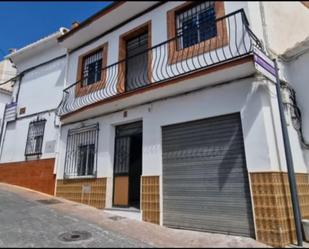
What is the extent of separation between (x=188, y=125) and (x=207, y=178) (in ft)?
5.14

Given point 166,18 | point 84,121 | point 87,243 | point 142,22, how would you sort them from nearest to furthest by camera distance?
point 87,243
point 166,18
point 142,22
point 84,121

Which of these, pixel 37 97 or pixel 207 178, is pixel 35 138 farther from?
pixel 207 178

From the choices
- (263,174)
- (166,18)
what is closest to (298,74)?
(263,174)

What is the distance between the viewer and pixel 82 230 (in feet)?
20.0

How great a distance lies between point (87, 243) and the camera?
5.16 meters

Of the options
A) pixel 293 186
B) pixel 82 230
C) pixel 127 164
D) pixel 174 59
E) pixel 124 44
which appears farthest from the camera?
pixel 124 44

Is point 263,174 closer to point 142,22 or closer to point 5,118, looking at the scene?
point 142,22

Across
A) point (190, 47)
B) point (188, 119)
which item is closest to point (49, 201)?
point (188, 119)

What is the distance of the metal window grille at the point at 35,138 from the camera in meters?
11.7

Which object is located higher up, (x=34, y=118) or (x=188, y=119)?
(x=34, y=118)

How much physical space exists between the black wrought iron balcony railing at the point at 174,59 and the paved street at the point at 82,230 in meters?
3.80

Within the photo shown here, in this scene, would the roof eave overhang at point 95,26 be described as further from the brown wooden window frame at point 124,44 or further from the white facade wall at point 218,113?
the brown wooden window frame at point 124,44

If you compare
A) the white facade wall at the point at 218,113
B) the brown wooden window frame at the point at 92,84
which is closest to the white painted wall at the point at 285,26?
the white facade wall at the point at 218,113

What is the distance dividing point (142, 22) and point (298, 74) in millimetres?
5269
